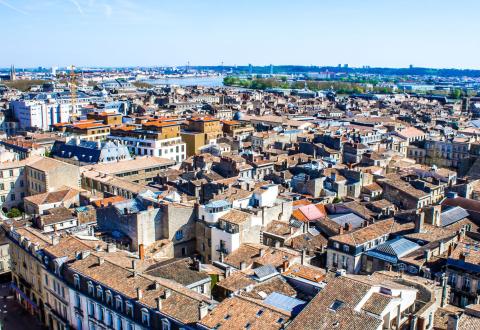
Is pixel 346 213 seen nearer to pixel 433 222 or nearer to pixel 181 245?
pixel 433 222

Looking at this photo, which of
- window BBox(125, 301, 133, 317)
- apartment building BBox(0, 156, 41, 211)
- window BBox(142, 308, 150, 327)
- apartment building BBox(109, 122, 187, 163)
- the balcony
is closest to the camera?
window BBox(142, 308, 150, 327)

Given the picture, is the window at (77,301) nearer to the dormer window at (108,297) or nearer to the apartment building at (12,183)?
the dormer window at (108,297)

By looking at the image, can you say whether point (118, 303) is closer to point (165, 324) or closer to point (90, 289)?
point (90, 289)

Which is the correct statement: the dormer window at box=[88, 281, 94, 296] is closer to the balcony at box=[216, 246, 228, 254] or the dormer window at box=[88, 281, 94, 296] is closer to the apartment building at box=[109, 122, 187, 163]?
the balcony at box=[216, 246, 228, 254]

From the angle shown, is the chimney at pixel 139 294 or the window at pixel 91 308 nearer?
the chimney at pixel 139 294

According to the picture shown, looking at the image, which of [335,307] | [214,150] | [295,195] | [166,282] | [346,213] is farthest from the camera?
[214,150]

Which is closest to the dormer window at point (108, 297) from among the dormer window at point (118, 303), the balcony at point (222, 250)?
the dormer window at point (118, 303)

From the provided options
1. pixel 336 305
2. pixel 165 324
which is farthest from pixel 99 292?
pixel 336 305

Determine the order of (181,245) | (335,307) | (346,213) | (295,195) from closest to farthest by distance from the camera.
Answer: (335,307)
(181,245)
(346,213)
(295,195)

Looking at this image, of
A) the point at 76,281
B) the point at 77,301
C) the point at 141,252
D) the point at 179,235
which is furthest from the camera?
the point at 179,235

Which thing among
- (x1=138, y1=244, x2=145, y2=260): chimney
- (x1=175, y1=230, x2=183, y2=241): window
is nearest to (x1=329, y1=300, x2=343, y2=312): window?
(x1=138, y1=244, x2=145, y2=260): chimney

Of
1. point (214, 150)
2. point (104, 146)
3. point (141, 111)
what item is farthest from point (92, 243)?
point (141, 111)
